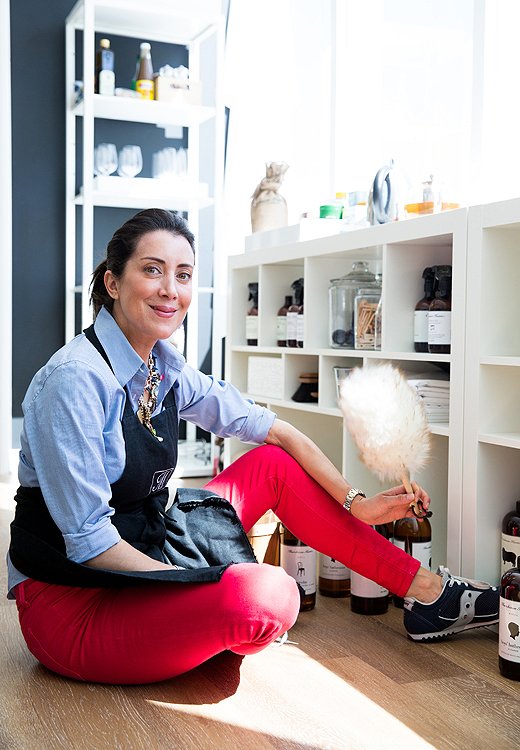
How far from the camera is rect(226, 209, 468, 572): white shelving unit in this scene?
236 centimetres

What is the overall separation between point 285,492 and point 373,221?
1.10 m

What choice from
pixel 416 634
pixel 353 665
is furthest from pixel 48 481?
pixel 416 634

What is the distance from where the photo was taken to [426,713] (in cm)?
177

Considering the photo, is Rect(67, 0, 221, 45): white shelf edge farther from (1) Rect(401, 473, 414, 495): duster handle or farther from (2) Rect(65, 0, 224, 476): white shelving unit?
(1) Rect(401, 473, 414, 495): duster handle

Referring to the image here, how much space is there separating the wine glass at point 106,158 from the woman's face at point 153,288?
8.86 feet

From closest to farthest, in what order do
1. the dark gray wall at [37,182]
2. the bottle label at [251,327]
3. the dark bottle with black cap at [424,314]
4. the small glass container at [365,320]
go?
1. the dark bottle with black cap at [424,314]
2. the small glass container at [365,320]
3. the bottle label at [251,327]
4. the dark gray wall at [37,182]

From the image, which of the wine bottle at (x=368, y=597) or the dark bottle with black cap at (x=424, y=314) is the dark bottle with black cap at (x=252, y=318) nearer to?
the dark bottle with black cap at (x=424, y=314)

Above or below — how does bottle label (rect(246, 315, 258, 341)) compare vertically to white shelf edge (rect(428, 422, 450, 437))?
above

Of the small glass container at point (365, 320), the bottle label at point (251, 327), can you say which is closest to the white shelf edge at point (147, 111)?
the bottle label at point (251, 327)

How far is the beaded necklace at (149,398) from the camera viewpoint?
1.97 m

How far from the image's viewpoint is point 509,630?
1928 millimetres

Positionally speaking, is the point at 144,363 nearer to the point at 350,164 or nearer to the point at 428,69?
the point at 428,69

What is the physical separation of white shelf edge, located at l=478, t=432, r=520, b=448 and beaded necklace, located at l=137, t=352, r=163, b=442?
819mm

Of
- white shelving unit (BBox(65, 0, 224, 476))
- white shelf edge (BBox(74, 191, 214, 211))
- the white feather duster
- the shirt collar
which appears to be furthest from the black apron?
white shelf edge (BBox(74, 191, 214, 211))
